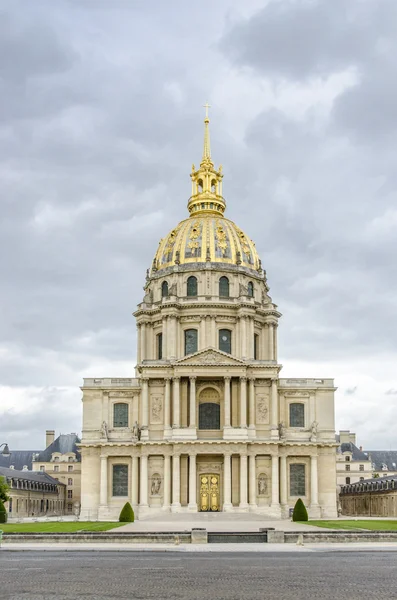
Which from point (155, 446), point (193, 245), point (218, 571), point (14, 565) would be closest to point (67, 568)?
point (14, 565)

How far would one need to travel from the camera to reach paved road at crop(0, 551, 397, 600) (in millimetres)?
21672

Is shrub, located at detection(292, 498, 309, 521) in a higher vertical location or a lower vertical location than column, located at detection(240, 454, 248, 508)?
lower

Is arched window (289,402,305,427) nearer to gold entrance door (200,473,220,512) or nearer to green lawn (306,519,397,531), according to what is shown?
gold entrance door (200,473,220,512)

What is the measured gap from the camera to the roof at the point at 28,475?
98100 millimetres

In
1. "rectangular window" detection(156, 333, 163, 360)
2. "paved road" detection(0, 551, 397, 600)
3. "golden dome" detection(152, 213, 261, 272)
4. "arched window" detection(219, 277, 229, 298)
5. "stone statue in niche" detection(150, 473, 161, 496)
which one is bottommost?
"paved road" detection(0, 551, 397, 600)

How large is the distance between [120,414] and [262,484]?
16.2m

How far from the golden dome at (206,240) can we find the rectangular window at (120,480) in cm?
2451

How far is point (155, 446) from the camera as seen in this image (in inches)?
3302

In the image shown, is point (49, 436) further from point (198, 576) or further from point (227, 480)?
point (198, 576)

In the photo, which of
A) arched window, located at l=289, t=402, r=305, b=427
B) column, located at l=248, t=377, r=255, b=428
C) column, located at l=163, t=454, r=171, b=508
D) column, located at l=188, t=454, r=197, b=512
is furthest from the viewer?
arched window, located at l=289, t=402, r=305, b=427

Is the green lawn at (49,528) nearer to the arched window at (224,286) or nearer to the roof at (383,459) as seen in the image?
the arched window at (224,286)

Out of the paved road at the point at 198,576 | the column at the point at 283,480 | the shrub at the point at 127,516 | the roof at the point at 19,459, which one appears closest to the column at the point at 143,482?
the shrub at the point at 127,516

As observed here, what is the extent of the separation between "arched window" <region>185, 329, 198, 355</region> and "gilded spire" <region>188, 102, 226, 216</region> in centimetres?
1655

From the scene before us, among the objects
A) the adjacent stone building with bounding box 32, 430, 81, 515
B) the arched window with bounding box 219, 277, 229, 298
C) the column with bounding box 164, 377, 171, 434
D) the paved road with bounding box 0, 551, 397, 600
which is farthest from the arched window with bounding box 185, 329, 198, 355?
the paved road with bounding box 0, 551, 397, 600
